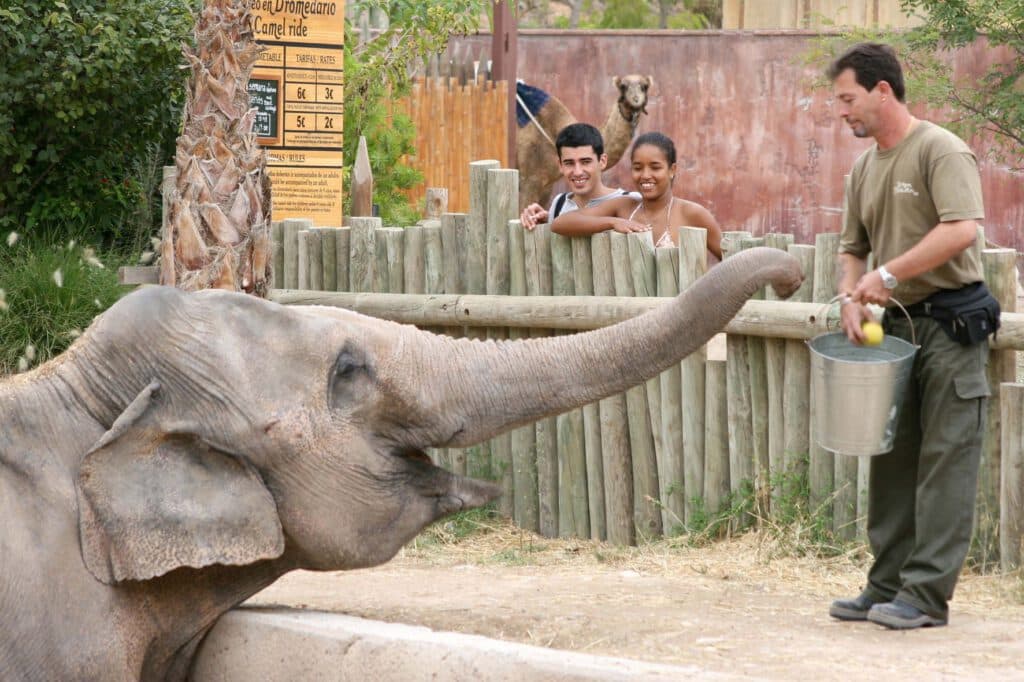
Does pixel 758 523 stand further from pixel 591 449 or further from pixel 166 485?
pixel 166 485

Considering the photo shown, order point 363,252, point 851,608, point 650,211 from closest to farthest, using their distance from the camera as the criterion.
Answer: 1. point 851,608
2. point 650,211
3. point 363,252

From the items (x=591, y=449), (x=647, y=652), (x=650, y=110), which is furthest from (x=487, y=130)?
(x=647, y=652)

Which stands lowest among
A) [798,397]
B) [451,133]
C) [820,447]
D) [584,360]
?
[820,447]

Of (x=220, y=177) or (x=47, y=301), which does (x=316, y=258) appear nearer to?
(x=220, y=177)

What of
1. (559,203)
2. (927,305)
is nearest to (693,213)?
(559,203)

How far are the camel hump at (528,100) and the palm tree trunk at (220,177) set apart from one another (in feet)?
28.4

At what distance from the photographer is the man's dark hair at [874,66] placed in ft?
18.0

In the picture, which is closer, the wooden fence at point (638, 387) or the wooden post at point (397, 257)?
the wooden fence at point (638, 387)

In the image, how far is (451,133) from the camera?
17094 millimetres

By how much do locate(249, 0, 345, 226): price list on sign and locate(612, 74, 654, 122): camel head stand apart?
5.35 meters

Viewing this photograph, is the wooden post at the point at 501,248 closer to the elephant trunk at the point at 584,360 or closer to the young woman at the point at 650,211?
the young woman at the point at 650,211

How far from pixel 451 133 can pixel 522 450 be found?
932 cm

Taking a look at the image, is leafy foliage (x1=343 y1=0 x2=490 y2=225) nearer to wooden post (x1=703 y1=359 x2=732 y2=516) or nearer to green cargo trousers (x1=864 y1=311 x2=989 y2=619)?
wooden post (x1=703 y1=359 x2=732 y2=516)

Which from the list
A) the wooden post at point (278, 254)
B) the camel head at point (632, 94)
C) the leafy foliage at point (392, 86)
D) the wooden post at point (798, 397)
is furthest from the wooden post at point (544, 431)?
the camel head at point (632, 94)
